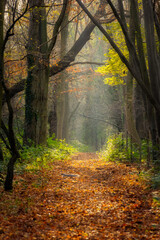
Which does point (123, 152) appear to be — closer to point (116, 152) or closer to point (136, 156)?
point (116, 152)

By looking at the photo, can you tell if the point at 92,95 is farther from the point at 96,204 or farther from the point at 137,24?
the point at 96,204

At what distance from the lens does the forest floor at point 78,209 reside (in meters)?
3.48

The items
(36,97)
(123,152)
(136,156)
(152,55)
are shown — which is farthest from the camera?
(36,97)

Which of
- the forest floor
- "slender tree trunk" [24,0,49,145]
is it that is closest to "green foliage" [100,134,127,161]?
the forest floor

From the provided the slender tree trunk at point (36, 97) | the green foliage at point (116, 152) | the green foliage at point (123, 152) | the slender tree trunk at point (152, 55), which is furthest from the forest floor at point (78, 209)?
the slender tree trunk at point (36, 97)

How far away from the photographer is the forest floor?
348 centimetres

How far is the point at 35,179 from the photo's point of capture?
644cm

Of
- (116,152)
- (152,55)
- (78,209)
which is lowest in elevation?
(78,209)

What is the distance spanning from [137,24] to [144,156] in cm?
436

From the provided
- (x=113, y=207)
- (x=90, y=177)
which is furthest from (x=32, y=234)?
(x=90, y=177)

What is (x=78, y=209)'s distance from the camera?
4715 millimetres

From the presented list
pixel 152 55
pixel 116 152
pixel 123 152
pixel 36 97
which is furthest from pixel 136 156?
pixel 36 97

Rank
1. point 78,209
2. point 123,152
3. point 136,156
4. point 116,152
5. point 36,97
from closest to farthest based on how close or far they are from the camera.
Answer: point 78,209 → point 136,156 → point 123,152 → point 116,152 → point 36,97

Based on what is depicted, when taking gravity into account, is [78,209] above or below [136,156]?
below
